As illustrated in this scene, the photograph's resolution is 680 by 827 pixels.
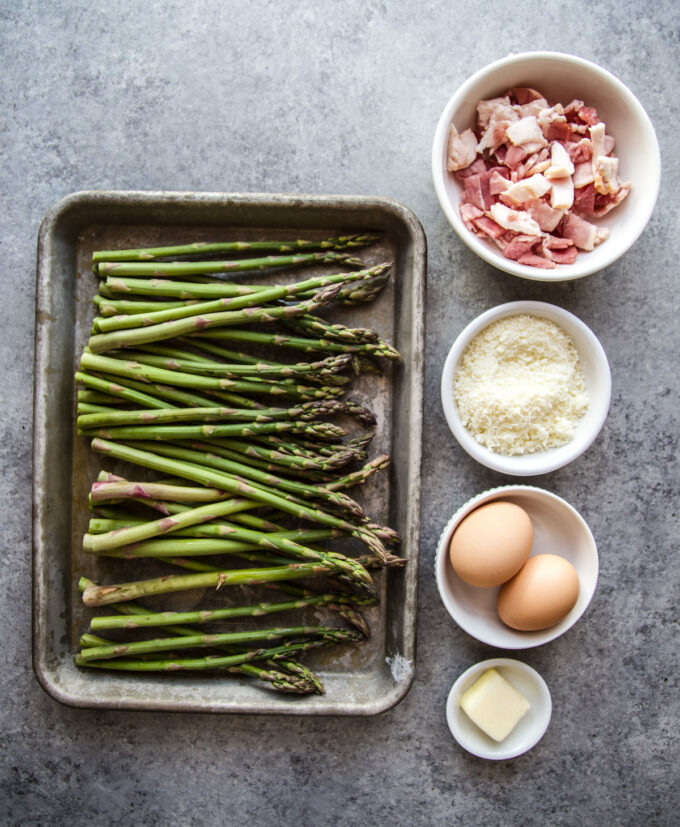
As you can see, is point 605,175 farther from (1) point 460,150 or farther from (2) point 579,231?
(1) point 460,150

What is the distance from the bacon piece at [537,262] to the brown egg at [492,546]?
595 mm

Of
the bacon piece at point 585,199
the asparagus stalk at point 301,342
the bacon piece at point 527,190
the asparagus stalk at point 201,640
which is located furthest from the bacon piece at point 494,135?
the asparagus stalk at point 201,640

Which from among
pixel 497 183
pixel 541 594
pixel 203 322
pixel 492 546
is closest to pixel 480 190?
pixel 497 183

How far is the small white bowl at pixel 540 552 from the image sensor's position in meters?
1.56

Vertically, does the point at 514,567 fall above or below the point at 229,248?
below

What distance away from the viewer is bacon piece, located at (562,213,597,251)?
5.03 feet

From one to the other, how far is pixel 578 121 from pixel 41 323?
1.44 metres

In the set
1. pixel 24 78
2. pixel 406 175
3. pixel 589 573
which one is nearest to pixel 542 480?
pixel 589 573

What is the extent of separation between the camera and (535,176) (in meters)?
1.49

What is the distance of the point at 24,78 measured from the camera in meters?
1.68

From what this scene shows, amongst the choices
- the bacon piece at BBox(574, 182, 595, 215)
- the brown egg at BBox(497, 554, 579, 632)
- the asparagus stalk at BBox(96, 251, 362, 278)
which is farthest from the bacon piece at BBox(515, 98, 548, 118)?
the brown egg at BBox(497, 554, 579, 632)

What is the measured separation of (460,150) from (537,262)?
1.11 ft

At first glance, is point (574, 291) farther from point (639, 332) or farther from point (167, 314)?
point (167, 314)

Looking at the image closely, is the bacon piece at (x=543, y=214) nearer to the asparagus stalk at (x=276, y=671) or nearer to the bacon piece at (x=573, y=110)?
the bacon piece at (x=573, y=110)
